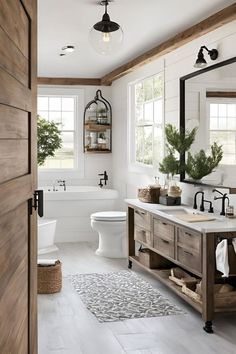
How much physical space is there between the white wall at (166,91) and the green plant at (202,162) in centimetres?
26

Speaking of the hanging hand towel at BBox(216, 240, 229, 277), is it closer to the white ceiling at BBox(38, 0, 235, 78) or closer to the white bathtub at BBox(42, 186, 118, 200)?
the white ceiling at BBox(38, 0, 235, 78)

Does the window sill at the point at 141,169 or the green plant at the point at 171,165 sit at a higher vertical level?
Answer: the green plant at the point at 171,165

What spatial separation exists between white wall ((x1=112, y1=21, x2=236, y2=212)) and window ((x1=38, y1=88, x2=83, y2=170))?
595mm

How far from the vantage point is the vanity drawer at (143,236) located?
15.9 feet

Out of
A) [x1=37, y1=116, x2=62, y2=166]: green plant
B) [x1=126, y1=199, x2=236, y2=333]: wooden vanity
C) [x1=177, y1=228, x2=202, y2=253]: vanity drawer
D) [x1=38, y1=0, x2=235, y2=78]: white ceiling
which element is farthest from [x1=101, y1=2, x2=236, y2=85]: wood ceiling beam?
[x1=177, y1=228, x2=202, y2=253]: vanity drawer

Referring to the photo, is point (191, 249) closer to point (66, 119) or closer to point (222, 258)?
point (222, 258)

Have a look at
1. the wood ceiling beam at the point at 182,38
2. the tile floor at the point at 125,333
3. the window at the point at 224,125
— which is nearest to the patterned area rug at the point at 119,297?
the tile floor at the point at 125,333

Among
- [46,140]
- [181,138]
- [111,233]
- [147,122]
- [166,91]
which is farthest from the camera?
[46,140]

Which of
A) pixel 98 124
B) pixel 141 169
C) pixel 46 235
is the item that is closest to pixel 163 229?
pixel 141 169

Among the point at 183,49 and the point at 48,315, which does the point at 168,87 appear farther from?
the point at 48,315

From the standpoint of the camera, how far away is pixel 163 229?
4.43 meters

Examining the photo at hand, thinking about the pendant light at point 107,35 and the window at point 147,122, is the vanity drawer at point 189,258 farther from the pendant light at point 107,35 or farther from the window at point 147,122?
the window at point 147,122

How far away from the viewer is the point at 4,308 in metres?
1.69

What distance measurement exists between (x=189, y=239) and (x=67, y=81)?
4.53 m
